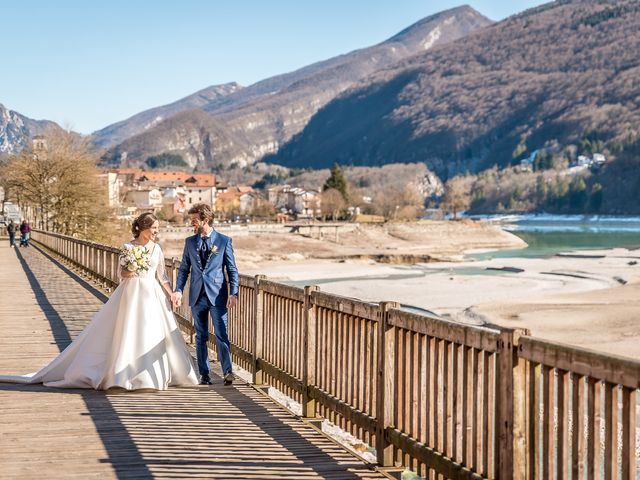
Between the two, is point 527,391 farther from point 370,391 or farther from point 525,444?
point 370,391

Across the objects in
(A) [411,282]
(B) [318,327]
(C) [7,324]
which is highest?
(B) [318,327]

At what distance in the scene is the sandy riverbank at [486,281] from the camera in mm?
38000

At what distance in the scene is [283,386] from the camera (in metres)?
Result: 9.82

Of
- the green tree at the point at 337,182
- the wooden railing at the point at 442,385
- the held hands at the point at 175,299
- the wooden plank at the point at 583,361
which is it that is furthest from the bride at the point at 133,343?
the green tree at the point at 337,182

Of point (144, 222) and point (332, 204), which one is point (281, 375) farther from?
point (332, 204)

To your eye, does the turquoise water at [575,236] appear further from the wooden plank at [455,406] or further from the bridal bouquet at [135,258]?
the wooden plank at [455,406]

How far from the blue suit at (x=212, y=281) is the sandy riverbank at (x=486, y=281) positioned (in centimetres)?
2032

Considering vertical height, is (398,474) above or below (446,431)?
below

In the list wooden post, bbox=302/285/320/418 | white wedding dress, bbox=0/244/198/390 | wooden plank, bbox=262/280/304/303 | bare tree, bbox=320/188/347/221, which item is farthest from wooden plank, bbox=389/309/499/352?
bare tree, bbox=320/188/347/221

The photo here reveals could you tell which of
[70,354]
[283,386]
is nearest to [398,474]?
[283,386]

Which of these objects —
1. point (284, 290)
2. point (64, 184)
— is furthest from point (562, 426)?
point (64, 184)

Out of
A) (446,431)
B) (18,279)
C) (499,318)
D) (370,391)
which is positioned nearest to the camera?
(446,431)

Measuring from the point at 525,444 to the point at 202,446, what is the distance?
10.2 ft

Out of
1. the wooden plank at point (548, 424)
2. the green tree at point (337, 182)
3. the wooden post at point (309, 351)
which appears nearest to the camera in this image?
the wooden plank at point (548, 424)
